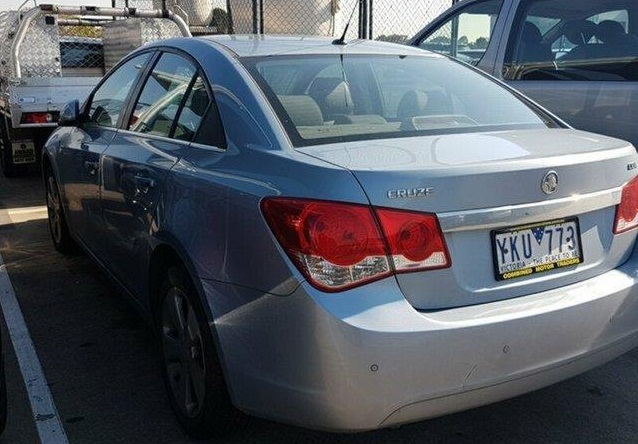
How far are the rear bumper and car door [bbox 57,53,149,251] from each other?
1.78 m

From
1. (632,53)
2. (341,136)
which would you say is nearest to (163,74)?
(341,136)

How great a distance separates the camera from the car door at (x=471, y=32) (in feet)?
17.0

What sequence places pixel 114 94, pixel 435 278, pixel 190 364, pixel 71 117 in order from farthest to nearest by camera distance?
1. pixel 71 117
2. pixel 114 94
3. pixel 190 364
4. pixel 435 278

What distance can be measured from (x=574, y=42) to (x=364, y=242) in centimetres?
339

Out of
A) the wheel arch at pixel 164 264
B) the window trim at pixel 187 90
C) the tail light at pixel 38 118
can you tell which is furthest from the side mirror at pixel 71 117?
the tail light at pixel 38 118

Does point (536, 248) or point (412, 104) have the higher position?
point (412, 104)

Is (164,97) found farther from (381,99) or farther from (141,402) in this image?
(141,402)

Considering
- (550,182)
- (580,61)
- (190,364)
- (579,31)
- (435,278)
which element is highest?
(579,31)

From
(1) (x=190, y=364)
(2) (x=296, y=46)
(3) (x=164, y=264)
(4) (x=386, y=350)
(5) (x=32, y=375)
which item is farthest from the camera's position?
(5) (x=32, y=375)

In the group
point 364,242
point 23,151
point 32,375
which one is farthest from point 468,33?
point 23,151

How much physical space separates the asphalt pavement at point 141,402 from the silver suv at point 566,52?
63.8 inches

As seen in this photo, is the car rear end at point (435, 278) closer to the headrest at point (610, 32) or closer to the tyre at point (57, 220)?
the headrest at point (610, 32)

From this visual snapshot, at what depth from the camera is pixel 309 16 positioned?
1076cm

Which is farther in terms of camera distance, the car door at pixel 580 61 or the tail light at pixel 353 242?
the car door at pixel 580 61
